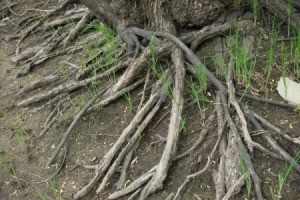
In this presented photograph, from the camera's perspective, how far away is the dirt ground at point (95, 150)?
2.49 metres

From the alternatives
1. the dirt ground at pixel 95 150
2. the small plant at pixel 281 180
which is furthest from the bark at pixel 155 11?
the small plant at pixel 281 180

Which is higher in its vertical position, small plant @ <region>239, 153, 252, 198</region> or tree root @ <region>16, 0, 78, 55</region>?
tree root @ <region>16, 0, 78, 55</region>

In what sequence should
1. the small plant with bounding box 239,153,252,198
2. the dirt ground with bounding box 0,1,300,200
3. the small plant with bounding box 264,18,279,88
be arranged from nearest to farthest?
the small plant with bounding box 239,153,252,198, the dirt ground with bounding box 0,1,300,200, the small plant with bounding box 264,18,279,88

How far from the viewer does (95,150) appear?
297cm

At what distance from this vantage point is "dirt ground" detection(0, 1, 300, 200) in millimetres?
2490

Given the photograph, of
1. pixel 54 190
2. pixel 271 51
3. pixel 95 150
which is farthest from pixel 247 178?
pixel 54 190

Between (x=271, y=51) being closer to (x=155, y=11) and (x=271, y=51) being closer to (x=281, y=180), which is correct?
(x=281, y=180)

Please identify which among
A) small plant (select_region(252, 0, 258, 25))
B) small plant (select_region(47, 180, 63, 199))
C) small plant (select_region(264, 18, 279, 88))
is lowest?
small plant (select_region(47, 180, 63, 199))

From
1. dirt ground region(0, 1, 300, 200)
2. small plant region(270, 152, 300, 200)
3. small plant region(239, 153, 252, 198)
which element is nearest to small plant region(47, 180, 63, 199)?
dirt ground region(0, 1, 300, 200)

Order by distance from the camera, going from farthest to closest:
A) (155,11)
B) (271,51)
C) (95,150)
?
1. (155,11)
2. (95,150)
3. (271,51)

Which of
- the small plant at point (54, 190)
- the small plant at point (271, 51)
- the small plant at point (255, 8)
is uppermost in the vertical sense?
the small plant at point (255, 8)

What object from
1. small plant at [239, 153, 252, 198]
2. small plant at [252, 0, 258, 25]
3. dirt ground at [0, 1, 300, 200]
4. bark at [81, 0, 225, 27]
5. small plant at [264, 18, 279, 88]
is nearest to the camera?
small plant at [239, 153, 252, 198]

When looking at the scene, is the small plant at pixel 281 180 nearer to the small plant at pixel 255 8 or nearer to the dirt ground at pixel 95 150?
the dirt ground at pixel 95 150

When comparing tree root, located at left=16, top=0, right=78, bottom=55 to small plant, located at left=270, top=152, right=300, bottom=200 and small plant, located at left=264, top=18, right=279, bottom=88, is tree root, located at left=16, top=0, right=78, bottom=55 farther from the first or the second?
small plant, located at left=270, top=152, right=300, bottom=200
